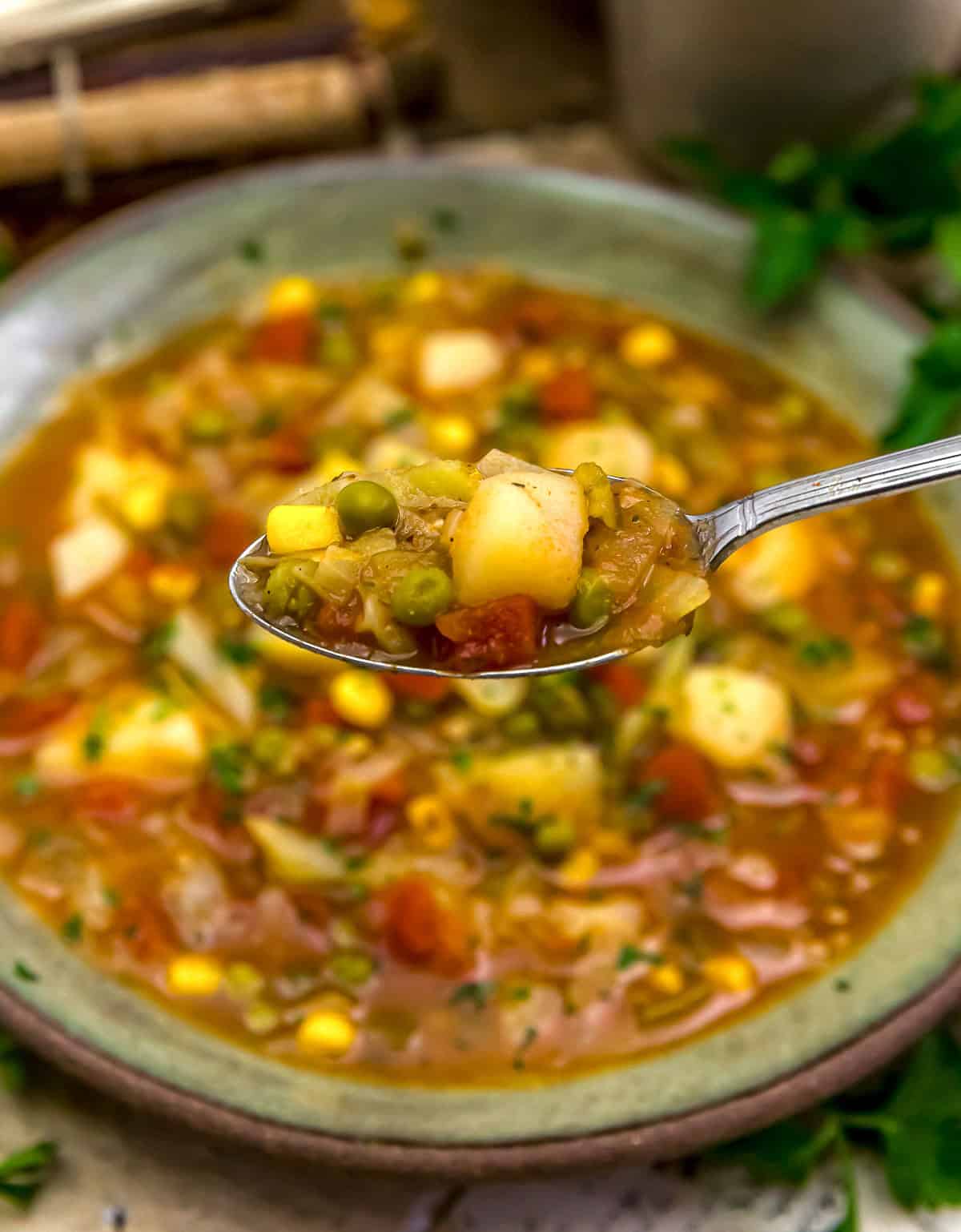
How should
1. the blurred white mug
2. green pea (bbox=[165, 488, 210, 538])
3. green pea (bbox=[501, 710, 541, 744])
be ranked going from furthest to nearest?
1. the blurred white mug
2. green pea (bbox=[165, 488, 210, 538])
3. green pea (bbox=[501, 710, 541, 744])

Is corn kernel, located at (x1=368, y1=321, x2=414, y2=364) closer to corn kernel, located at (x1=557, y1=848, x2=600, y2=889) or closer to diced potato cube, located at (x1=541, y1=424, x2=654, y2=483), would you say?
diced potato cube, located at (x1=541, y1=424, x2=654, y2=483)

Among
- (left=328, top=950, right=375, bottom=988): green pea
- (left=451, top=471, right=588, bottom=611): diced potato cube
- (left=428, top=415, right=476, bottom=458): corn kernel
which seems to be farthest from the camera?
(left=428, top=415, right=476, bottom=458): corn kernel

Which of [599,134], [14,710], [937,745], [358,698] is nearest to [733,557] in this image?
[937,745]

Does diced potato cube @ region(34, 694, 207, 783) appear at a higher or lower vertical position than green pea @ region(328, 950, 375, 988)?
higher

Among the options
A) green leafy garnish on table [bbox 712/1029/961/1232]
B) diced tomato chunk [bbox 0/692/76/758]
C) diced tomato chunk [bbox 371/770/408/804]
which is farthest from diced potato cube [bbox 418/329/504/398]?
green leafy garnish on table [bbox 712/1029/961/1232]

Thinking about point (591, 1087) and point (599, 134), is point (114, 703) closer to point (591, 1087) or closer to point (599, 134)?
point (591, 1087)

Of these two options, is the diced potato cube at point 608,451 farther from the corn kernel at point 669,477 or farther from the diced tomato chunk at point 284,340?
Answer: the diced tomato chunk at point 284,340
